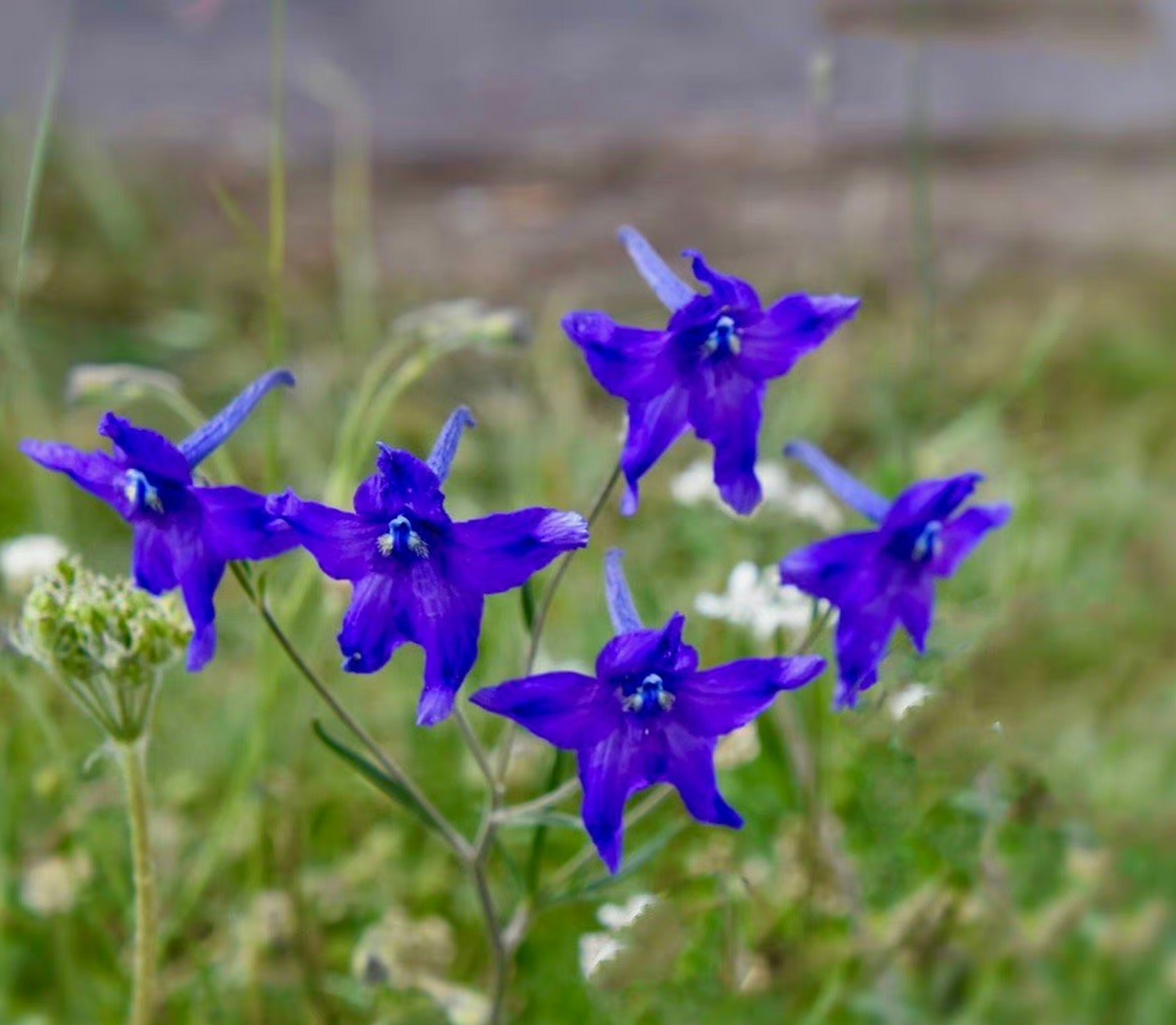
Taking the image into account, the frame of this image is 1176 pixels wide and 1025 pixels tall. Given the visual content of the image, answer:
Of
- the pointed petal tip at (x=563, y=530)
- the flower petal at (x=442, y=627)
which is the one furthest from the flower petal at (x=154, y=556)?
the pointed petal tip at (x=563, y=530)

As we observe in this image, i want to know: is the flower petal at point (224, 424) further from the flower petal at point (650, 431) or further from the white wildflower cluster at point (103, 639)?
the flower petal at point (650, 431)

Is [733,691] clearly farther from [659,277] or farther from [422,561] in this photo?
[659,277]

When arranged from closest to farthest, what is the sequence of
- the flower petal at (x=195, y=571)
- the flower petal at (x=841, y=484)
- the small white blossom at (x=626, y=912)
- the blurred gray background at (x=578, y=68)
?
the flower petal at (x=195, y=571), the flower petal at (x=841, y=484), the small white blossom at (x=626, y=912), the blurred gray background at (x=578, y=68)

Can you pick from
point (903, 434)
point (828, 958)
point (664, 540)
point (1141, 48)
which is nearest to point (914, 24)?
point (1141, 48)

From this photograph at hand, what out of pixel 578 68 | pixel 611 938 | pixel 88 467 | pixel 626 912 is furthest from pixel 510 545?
pixel 578 68

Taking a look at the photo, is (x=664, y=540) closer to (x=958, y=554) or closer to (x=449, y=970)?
(x=449, y=970)

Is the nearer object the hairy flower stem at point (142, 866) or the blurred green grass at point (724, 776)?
the hairy flower stem at point (142, 866)
